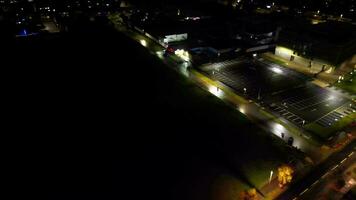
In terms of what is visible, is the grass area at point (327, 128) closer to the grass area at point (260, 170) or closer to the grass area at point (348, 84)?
the grass area at point (260, 170)

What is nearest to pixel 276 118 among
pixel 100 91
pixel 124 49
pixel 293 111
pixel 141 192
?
pixel 293 111

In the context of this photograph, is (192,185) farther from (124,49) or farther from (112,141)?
(124,49)

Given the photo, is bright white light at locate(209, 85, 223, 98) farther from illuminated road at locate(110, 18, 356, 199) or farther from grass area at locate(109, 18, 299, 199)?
grass area at locate(109, 18, 299, 199)

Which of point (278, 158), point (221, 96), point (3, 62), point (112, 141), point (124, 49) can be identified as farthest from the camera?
point (124, 49)

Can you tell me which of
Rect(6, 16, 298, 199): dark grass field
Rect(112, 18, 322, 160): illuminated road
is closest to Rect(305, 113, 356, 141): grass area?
Rect(112, 18, 322, 160): illuminated road

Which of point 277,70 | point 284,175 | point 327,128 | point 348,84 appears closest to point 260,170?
point 284,175
